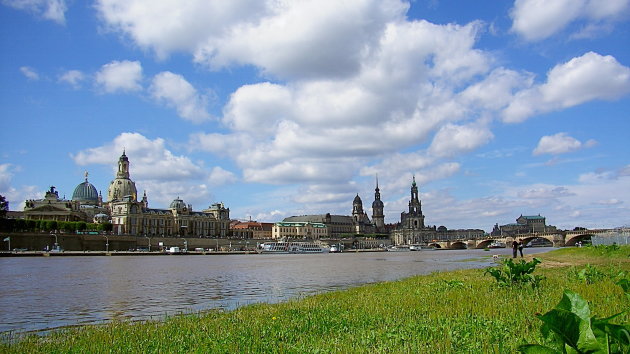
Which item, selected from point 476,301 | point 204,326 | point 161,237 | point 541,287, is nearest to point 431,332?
point 476,301

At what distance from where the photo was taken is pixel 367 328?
468 inches

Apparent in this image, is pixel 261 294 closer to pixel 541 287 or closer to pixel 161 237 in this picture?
pixel 541 287

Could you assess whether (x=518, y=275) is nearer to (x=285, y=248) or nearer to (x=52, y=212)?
(x=285, y=248)

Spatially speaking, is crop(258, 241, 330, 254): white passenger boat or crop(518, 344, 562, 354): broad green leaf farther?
crop(258, 241, 330, 254): white passenger boat

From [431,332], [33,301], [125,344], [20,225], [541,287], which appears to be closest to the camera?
[431,332]

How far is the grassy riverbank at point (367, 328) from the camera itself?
9641 mm

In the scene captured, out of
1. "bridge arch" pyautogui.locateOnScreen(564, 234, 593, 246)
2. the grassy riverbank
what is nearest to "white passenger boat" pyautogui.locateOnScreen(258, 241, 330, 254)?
"bridge arch" pyautogui.locateOnScreen(564, 234, 593, 246)

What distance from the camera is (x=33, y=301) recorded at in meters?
26.1

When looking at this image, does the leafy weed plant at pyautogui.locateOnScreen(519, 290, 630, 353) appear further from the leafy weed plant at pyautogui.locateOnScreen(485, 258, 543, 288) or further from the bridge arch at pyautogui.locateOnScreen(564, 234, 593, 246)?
the bridge arch at pyautogui.locateOnScreen(564, 234, 593, 246)

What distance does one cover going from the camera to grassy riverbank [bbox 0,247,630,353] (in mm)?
9641

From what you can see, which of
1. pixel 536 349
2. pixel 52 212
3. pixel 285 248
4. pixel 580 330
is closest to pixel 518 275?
pixel 536 349

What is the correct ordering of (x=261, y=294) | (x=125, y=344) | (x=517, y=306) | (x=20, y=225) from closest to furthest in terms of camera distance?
(x=125, y=344), (x=517, y=306), (x=261, y=294), (x=20, y=225)

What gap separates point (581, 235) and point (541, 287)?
16959cm

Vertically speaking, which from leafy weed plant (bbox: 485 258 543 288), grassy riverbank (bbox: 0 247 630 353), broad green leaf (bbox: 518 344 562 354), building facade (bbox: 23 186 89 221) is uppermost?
building facade (bbox: 23 186 89 221)
